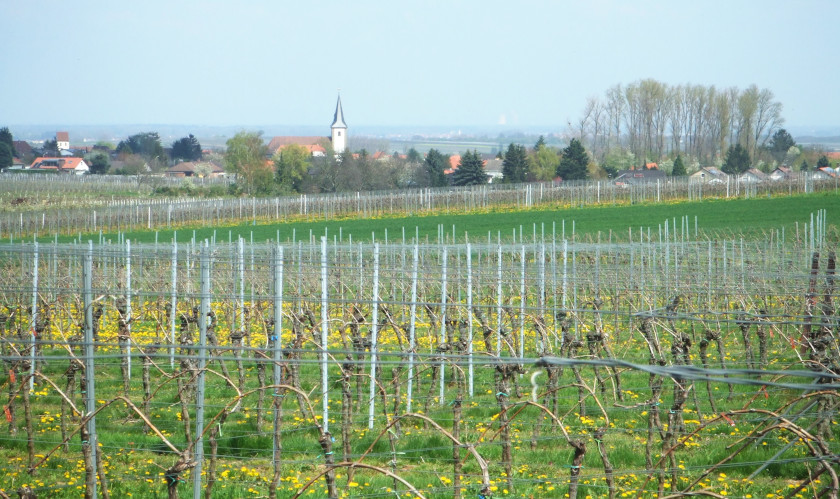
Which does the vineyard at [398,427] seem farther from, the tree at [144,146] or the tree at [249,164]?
the tree at [144,146]

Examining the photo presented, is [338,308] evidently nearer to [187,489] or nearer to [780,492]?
[187,489]

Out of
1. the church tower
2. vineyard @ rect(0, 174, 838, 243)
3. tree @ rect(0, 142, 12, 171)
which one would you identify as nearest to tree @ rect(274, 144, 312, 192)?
vineyard @ rect(0, 174, 838, 243)

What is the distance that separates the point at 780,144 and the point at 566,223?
50311 millimetres

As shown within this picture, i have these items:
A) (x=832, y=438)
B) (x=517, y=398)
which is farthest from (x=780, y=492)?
(x=517, y=398)

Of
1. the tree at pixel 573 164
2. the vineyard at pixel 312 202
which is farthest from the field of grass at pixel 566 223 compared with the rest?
the tree at pixel 573 164

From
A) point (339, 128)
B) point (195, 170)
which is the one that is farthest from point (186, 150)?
point (339, 128)

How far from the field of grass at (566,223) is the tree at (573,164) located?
12.3 metres

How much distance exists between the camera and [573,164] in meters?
54.7

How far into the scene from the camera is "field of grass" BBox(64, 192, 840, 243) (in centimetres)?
3194

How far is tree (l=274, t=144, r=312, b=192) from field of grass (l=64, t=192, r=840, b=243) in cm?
1364

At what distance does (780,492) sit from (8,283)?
12.8m

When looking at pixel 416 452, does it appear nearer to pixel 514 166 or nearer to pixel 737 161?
pixel 514 166

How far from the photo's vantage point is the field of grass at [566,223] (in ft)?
105

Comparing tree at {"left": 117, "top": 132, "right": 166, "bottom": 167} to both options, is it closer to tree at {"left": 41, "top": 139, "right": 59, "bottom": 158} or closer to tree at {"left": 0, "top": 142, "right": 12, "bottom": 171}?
tree at {"left": 41, "top": 139, "right": 59, "bottom": 158}
